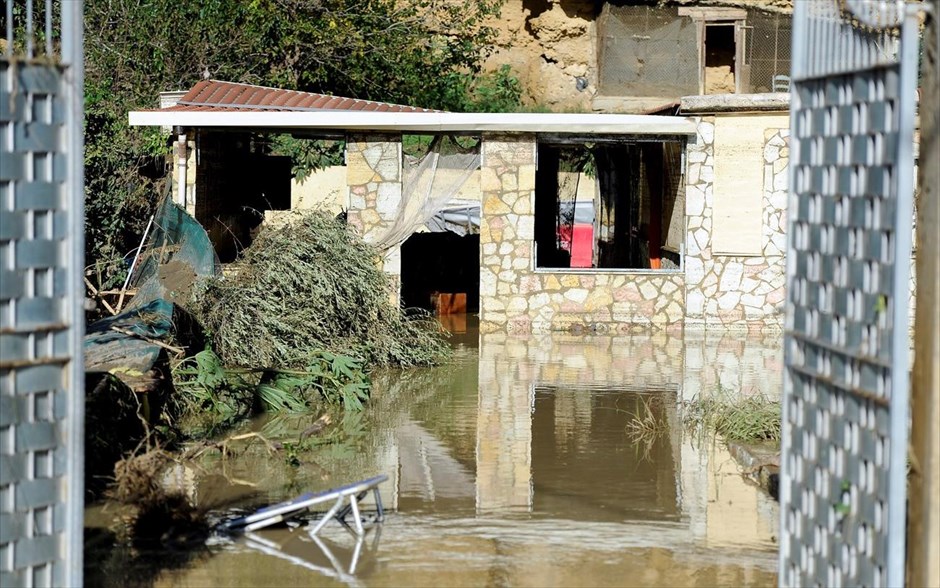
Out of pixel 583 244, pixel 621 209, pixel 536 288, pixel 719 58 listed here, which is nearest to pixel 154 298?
pixel 536 288

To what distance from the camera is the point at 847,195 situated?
5.12m

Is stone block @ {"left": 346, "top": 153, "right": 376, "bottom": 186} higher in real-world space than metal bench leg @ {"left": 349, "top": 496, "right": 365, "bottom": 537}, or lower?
higher

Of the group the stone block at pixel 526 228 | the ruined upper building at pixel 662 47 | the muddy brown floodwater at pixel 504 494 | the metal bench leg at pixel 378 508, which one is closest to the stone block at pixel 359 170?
the stone block at pixel 526 228

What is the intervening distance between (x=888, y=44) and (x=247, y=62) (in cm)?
1752

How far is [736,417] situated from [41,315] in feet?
21.9

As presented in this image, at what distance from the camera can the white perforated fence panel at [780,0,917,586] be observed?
15.5 feet

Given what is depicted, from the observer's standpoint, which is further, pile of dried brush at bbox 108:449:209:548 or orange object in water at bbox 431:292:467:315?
orange object in water at bbox 431:292:467:315

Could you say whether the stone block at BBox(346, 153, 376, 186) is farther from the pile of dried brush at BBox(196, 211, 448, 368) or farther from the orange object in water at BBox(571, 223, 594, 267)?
the orange object in water at BBox(571, 223, 594, 267)

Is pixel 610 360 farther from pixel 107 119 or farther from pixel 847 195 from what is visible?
pixel 847 195

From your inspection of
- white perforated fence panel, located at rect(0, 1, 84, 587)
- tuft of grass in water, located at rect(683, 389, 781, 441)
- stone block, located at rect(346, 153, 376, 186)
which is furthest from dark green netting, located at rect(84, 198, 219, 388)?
tuft of grass in water, located at rect(683, 389, 781, 441)

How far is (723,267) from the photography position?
17391 mm

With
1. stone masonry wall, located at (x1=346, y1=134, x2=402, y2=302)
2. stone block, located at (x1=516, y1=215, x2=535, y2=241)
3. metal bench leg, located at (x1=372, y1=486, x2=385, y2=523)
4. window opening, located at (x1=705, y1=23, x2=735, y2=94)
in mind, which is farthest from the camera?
window opening, located at (x1=705, y1=23, x2=735, y2=94)

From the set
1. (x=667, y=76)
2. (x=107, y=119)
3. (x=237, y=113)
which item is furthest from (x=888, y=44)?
(x=667, y=76)

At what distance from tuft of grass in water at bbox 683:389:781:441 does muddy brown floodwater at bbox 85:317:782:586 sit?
0.20 metres
